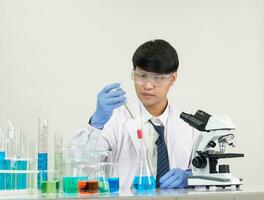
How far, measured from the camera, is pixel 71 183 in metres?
1.44

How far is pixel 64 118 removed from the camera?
9.61ft

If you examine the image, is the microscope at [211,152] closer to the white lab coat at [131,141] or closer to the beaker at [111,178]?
the beaker at [111,178]

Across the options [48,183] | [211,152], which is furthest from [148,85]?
[48,183]

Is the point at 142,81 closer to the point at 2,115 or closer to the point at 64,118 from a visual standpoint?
the point at 64,118

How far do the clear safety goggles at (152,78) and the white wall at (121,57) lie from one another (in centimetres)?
75

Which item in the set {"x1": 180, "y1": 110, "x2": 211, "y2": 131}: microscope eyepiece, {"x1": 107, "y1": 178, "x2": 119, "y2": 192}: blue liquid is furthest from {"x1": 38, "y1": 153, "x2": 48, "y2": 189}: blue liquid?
{"x1": 180, "y1": 110, "x2": 211, "y2": 131}: microscope eyepiece

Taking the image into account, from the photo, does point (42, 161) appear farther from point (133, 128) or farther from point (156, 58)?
point (156, 58)

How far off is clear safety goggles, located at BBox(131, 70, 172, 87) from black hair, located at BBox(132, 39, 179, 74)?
25 millimetres

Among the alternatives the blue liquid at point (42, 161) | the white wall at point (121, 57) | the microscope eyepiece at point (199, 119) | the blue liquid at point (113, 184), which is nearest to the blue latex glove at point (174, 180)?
the microscope eyepiece at point (199, 119)

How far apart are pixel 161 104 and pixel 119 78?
0.61m

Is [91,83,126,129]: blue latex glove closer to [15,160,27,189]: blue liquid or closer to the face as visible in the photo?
the face

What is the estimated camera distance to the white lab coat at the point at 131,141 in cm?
237

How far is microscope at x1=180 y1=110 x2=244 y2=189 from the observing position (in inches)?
64.9

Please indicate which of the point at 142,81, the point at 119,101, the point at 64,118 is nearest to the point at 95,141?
the point at 119,101
